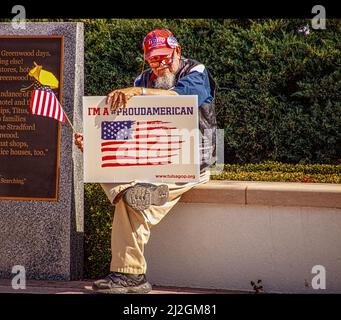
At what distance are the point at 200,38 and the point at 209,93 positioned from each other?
2716 millimetres

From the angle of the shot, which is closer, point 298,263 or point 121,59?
point 298,263

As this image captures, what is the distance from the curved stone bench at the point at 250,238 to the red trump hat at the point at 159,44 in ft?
3.31

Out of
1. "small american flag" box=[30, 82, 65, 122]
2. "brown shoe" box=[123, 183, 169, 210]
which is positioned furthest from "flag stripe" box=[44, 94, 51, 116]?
"brown shoe" box=[123, 183, 169, 210]

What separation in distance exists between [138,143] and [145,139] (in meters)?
0.06

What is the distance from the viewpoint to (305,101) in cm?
863

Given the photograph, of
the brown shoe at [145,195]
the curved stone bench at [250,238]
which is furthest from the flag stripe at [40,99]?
the curved stone bench at [250,238]

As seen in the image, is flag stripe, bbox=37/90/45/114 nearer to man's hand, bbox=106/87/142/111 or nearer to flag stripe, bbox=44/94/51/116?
flag stripe, bbox=44/94/51/116

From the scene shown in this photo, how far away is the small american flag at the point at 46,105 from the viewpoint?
6.22 meters

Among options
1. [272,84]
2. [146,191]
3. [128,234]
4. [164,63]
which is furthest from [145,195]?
[272,84]

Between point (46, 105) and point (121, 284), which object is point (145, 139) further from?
point (121, 284)

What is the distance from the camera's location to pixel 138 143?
599 centimetres

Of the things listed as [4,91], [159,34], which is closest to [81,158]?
[4,91]

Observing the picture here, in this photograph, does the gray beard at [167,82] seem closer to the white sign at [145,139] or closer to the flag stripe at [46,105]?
the white sign at [145,139]

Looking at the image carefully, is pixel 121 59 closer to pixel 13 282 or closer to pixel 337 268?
pixel 13 282
